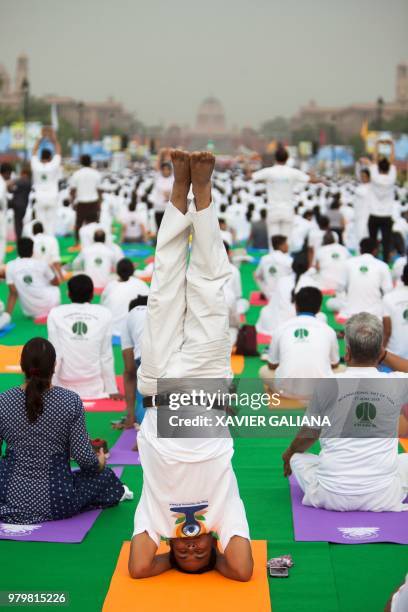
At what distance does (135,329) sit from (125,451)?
2.69 ft

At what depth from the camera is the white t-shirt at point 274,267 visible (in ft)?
38.6

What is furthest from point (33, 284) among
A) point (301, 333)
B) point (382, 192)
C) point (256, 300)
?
point (382, 192)

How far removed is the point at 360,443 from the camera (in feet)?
17.1

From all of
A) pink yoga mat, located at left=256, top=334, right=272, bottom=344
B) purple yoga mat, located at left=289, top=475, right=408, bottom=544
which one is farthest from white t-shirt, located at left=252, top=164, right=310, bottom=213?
purple yoga mat, located at left=289, top=475, right=408, bottom=544

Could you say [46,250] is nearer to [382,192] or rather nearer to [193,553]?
[382,192]

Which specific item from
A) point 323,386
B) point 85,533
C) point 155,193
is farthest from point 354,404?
point 155,193

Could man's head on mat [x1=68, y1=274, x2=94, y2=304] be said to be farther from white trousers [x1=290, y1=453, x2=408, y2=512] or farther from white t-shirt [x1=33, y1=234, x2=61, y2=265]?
white t-shirt [x1=33, y1=234, x2=61, y2=265]

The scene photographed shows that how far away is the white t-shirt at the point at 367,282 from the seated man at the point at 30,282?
338 centimetres

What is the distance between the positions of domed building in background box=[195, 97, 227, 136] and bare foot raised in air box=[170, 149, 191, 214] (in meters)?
151

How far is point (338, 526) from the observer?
5145 mm

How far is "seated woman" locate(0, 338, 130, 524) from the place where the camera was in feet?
16.3

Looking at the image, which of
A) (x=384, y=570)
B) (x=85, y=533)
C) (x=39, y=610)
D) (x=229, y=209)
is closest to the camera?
(x=39, y=610)

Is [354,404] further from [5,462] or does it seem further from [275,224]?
[275,224]

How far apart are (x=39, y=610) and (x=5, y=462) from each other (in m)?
1.04
